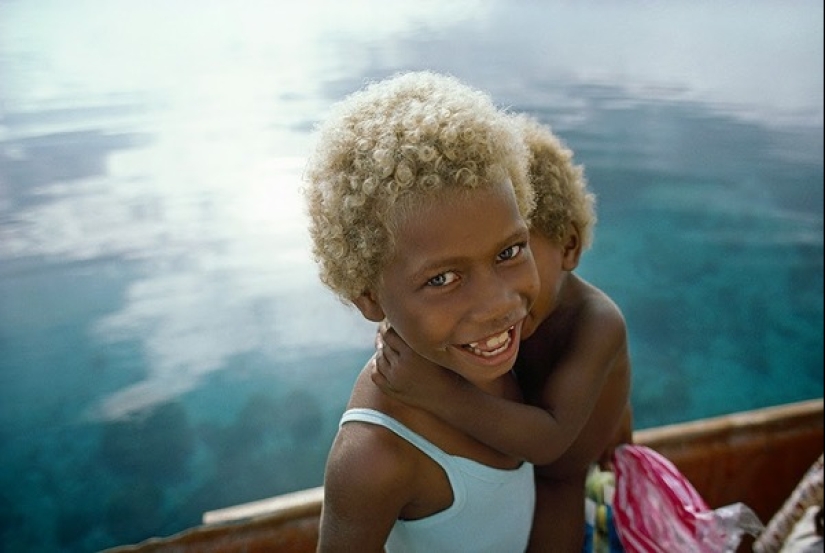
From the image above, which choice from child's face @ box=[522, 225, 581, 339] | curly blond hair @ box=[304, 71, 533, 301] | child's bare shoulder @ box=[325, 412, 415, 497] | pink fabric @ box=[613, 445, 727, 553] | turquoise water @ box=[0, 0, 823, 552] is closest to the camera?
curly blond hair @ box=[304, 71, 533, 301]

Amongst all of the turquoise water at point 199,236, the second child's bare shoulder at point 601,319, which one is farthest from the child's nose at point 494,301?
the turquoise water at point 199,236

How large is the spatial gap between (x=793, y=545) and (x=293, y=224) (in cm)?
209

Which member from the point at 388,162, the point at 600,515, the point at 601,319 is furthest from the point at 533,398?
the point at 388,162

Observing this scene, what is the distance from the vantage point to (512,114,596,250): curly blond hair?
1.11 metres

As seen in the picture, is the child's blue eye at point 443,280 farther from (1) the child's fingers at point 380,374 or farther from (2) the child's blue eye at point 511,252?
(1) the child's fingers at point 380,374

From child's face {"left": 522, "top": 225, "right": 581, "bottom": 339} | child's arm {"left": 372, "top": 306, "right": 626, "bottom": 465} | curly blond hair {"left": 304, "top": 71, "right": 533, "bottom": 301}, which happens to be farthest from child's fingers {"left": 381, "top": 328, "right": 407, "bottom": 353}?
child's face {"left": 522, "top": 225, "right": 581, "bottom": 339}

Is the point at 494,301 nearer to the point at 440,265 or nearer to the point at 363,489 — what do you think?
the point at 440,265

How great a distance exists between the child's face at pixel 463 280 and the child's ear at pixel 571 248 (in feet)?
0.96

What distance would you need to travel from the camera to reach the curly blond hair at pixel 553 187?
111 centimetres

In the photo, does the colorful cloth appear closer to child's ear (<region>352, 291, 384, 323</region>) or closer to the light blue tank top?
the light blue tank top

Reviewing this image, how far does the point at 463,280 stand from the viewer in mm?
831

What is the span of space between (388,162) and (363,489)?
1.39 feet

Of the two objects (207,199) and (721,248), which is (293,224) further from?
(721,248)

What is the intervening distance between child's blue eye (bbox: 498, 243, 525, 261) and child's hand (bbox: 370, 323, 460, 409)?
0.62ft
